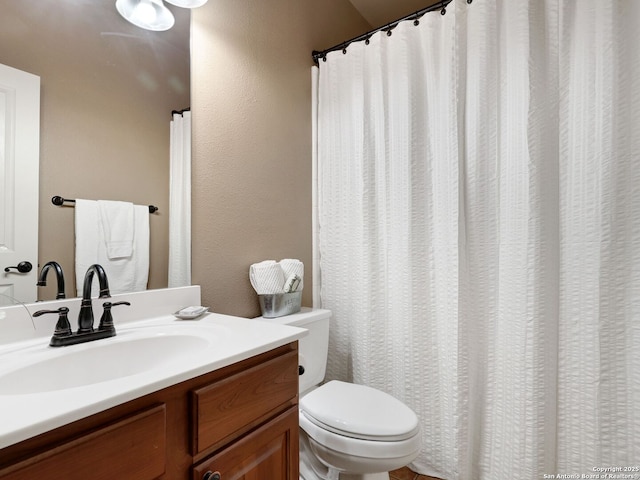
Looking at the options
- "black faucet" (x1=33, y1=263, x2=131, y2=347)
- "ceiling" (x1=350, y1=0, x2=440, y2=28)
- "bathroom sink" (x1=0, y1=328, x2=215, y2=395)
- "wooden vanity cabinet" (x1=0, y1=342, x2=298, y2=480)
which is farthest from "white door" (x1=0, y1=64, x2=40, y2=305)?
"ceiling" (x1=350, y1=0, x2=440, y2=28)

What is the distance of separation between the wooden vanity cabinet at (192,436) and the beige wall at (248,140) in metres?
0.60

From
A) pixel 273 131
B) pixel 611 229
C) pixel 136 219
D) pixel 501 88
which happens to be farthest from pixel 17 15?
pixel 611 229

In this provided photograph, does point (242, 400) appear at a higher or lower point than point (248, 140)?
lower

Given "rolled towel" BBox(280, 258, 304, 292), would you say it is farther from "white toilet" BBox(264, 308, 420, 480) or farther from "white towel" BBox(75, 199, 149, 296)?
"white towel" BBox(75, 199, 149, 296)

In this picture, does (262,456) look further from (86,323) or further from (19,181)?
(19,181)

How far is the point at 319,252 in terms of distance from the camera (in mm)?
1882

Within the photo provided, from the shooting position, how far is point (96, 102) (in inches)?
41.6

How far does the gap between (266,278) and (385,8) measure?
→ 1972 mm

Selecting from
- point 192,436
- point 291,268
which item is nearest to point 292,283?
point 291,268

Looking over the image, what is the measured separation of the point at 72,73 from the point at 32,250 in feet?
1.75

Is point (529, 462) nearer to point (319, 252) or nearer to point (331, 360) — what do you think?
point (331, 360)

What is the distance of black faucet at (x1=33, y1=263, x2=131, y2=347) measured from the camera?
2.80ft

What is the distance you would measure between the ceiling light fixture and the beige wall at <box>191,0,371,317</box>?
0.35 ft

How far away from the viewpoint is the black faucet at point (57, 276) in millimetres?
939
